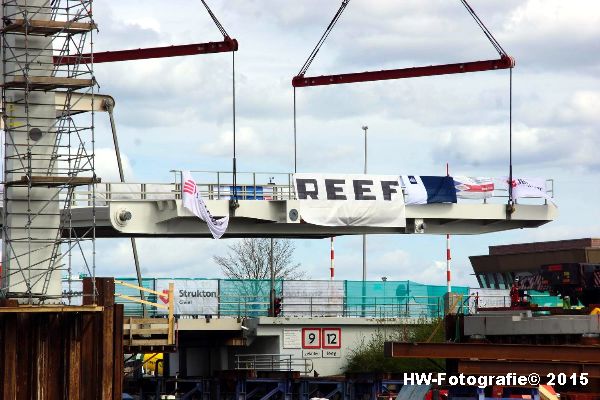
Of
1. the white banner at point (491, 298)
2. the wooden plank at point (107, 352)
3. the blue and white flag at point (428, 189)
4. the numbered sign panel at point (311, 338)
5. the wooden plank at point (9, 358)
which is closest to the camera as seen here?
the wooden plank at point (9, 358)

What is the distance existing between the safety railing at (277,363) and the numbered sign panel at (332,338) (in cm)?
120

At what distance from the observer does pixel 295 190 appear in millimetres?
61344

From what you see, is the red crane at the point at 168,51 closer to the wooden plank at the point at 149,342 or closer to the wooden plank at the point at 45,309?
the wooden plank at the point at 149,342

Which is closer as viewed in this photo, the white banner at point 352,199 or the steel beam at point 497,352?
the steel beam at point 497,352

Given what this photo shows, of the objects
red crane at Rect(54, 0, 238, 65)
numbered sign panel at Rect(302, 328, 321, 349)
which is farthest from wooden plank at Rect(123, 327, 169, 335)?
red crane at Rect(54, 0, 238, 65)

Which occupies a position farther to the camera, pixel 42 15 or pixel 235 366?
pixel 235 366

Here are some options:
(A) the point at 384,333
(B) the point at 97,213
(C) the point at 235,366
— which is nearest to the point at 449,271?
(A) the point at 384,333

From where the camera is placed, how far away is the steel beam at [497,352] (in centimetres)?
3547

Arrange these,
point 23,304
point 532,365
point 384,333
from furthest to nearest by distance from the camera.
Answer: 1. point 384,333
2. point 23,304
3. point 532,365

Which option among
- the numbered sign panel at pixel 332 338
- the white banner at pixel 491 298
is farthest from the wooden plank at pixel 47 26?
the white banner at pixel 491 298

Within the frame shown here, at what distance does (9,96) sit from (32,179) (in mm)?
3917

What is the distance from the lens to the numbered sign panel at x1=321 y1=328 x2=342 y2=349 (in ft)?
214

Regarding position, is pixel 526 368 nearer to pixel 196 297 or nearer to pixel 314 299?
pixel 314 299

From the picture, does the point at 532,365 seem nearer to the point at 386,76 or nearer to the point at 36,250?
the point at 36,250
